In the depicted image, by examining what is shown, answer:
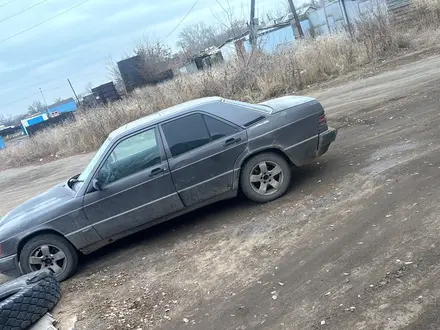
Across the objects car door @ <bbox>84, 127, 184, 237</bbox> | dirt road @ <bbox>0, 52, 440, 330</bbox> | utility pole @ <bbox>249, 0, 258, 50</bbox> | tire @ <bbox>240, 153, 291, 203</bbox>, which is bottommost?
dirt road @ <bbox>0, 52, 440, 330</bbox>

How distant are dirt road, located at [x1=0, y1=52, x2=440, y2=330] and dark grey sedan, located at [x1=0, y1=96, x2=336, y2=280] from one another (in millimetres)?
384

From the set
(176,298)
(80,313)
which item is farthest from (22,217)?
(176,298)

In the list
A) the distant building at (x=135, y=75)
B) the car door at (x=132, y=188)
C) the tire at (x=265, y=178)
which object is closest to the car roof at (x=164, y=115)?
the car door at (x=132, y=188)

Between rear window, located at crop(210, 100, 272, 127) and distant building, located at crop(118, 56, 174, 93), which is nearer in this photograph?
rear window, located at crop(210, 100, 272, 127)

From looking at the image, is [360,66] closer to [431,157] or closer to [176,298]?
[431,157]

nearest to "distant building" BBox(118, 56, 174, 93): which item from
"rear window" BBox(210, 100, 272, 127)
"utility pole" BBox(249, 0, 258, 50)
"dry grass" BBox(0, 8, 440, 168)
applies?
"utility pole" BBox(249, 0, 258, 50)

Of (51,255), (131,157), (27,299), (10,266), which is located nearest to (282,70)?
(131,157)

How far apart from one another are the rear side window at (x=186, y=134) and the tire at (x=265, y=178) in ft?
2.31

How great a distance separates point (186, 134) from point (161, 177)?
0.67 metres

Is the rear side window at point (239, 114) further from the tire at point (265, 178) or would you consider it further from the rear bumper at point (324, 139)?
the rear bumper at point (324, 139)

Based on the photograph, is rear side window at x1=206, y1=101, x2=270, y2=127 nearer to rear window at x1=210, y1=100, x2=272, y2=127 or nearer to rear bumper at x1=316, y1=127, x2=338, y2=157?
rear window at x1=210, y1=100, x2=272, y2=127

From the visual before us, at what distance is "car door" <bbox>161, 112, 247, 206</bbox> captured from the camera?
18.7 ft

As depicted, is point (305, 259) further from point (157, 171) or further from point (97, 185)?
point (97, 185)

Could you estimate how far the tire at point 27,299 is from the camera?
14.0ft
